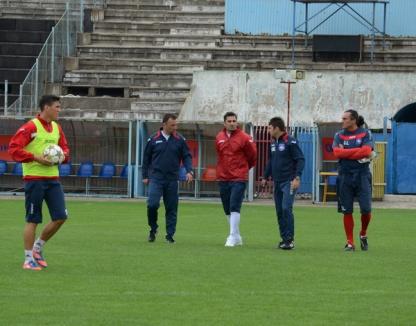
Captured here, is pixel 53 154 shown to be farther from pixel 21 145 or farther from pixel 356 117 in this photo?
pixel 356 117

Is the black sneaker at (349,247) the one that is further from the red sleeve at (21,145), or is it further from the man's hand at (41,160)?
the red sleeve at (21,145)

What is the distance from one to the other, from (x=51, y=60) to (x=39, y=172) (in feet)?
97.6

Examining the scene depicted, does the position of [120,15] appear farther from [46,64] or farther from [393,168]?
[393,168]

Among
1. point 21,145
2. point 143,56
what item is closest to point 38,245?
point 21,145

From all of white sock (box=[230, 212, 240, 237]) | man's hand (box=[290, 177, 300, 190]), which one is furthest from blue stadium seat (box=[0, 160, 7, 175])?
man's hand (box=[290, 177, 300, 190])

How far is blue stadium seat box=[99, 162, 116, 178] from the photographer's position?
37.1 m

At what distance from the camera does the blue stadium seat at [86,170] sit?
37.1 metres

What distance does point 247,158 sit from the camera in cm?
1920

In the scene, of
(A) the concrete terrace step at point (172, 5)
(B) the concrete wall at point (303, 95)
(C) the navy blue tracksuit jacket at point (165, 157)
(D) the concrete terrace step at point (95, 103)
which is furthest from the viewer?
(A) the concrete terrace step at point (172, 5)

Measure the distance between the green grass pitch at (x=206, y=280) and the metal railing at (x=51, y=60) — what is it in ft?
61.3

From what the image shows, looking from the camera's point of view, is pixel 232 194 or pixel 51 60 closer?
pixel 232 194

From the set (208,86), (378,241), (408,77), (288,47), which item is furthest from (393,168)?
(378,241)

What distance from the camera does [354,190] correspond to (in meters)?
18.2

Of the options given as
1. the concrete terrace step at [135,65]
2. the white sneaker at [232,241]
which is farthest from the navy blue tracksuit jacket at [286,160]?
the concrete terrace step at [135,65]
